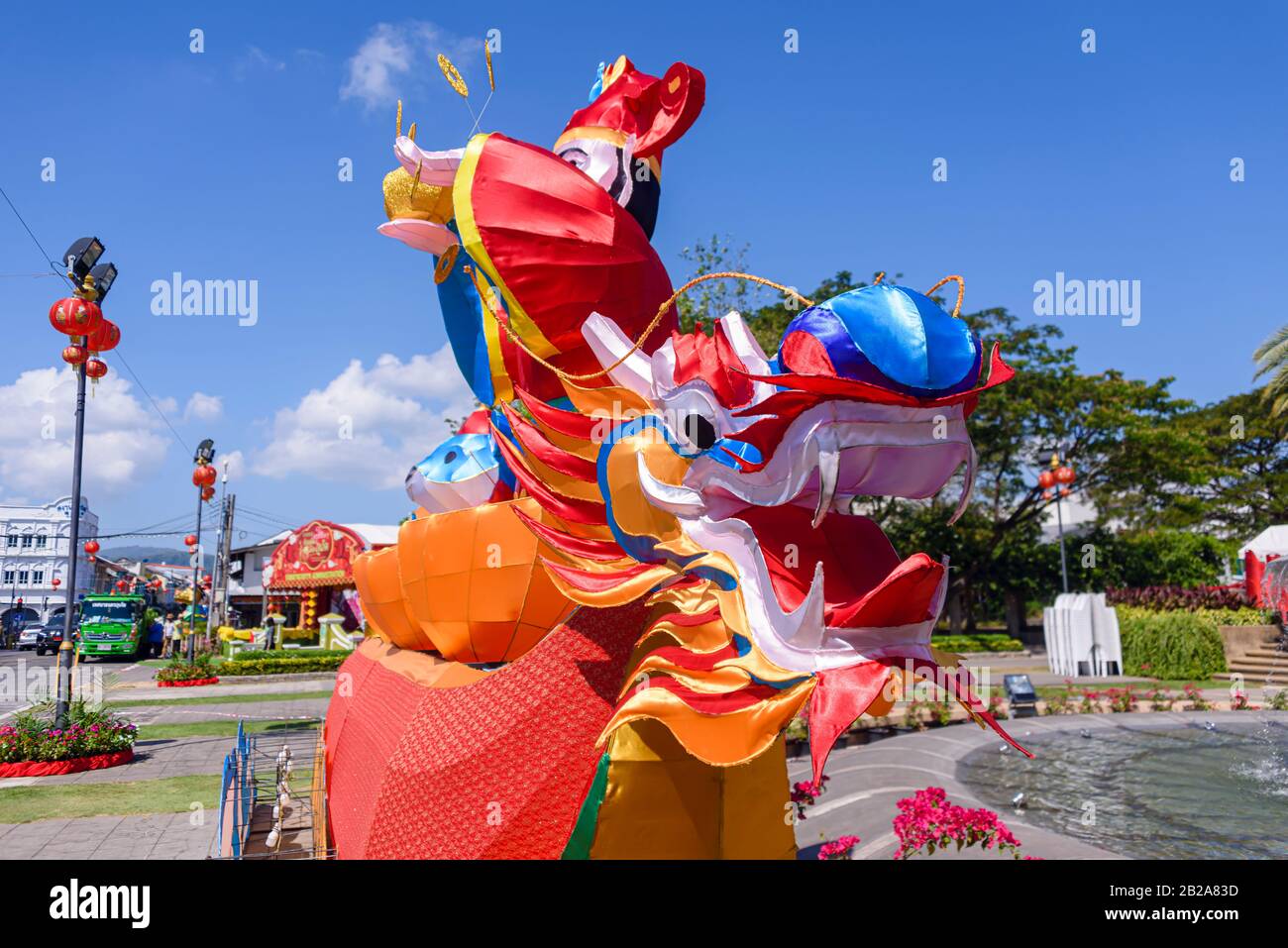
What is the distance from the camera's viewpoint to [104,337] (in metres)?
12.6

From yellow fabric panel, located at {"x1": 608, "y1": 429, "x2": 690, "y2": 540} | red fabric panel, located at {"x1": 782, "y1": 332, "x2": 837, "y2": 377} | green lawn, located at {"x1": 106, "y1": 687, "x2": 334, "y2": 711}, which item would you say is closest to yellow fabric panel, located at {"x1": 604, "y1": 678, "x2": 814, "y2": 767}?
yellow fabric panel, located at {"x1": 608, "y1": 429, "x2": 690, "y2": 540}

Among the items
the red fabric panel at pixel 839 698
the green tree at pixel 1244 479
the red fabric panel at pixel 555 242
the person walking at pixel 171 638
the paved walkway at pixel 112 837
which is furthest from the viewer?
the green tree at pixel 1244 479

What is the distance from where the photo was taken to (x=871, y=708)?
2732mm

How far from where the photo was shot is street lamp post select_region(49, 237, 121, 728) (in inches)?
472

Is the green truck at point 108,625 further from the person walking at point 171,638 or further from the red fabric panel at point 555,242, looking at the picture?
the red fabric panel at point 555,242

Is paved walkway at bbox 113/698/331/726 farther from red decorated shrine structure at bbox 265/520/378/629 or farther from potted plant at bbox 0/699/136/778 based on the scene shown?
red decorated shrine structure at bbox 265/520/378/629

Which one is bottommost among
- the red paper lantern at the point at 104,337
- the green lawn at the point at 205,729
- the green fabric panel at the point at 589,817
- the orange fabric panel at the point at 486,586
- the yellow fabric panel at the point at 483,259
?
the green lawn at the point at 205,729

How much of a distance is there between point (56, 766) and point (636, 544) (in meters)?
11.9

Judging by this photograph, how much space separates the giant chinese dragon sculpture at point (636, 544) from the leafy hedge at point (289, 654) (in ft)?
70.3

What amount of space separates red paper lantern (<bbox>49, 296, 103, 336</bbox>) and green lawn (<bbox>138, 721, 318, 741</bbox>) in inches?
267

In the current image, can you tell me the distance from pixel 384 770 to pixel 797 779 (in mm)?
6593

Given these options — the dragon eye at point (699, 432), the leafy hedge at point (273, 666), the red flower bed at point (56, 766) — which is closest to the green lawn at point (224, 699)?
the leafy hedge at point (273, 666)

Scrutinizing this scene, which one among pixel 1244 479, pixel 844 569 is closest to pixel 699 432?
pixel 844 569

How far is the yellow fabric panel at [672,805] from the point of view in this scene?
3320 millimetres
